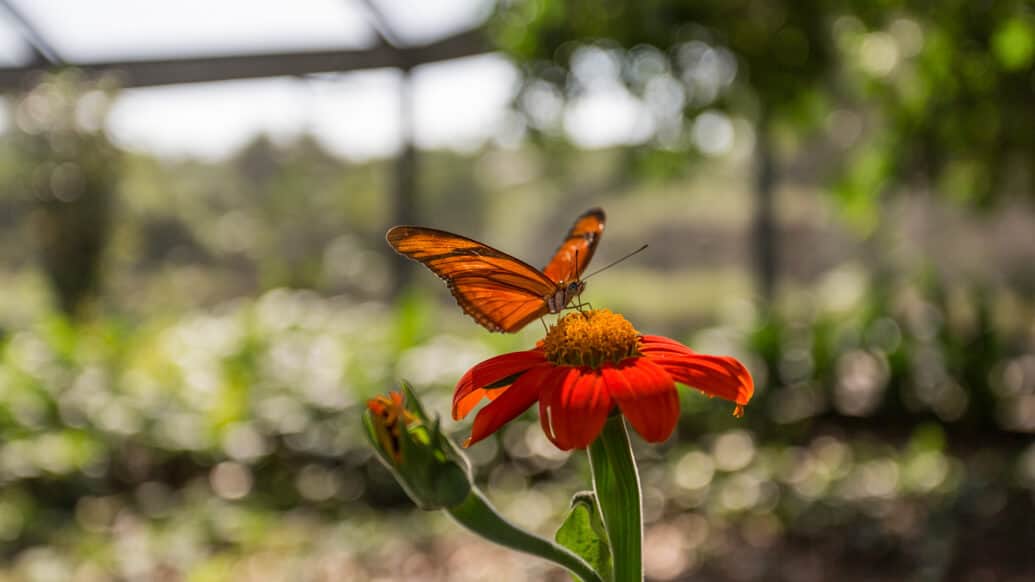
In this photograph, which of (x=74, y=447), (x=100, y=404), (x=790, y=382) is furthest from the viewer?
(x=790, y=382)

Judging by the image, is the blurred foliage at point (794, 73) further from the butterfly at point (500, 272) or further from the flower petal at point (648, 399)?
the flower petal at point (648, 399)

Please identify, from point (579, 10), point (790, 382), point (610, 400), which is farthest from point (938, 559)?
point (610, 400)

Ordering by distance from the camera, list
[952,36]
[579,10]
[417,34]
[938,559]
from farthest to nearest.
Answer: [417,34]
[938,559]
[579,10]
[952,36]

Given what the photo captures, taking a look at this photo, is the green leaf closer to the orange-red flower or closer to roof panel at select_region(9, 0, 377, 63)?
the orange-red flower

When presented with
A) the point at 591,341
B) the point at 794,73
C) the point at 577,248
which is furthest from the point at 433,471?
the point at 794,73

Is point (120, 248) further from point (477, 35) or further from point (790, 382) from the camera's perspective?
point (790, 382)

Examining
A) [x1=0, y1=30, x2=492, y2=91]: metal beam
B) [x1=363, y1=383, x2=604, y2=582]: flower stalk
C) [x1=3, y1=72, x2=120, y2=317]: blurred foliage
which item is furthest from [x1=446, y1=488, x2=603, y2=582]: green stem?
[x1=3, y1=72, x2=120, y2=317]: blurred foliage
